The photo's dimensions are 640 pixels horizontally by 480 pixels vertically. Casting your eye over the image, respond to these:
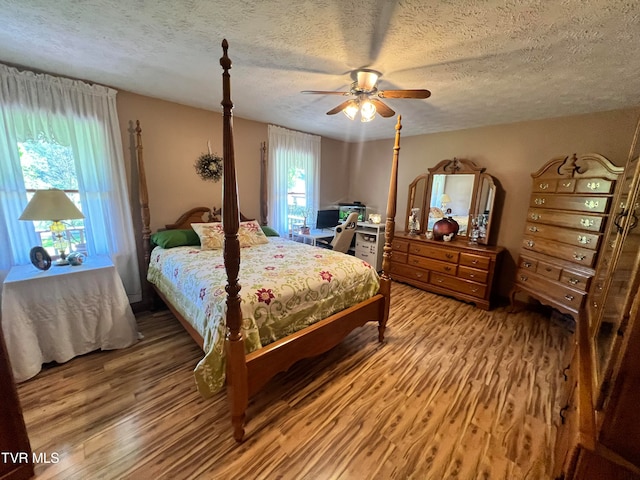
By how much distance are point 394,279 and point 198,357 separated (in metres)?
2.99

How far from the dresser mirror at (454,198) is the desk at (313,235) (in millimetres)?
1308

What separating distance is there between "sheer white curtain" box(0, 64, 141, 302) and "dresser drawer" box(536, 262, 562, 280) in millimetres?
4416

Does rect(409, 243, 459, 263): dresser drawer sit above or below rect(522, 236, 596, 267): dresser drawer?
below

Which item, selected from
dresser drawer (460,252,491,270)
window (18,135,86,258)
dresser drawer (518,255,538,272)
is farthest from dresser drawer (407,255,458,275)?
window (18,135,86,258)

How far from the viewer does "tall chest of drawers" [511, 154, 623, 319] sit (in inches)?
90.8

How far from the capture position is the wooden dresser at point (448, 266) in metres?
3.20

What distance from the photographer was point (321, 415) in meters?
1.69

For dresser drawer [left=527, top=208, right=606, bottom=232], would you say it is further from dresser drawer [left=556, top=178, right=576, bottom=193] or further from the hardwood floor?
the hardwood floor

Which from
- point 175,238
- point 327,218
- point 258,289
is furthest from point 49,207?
point 327,218

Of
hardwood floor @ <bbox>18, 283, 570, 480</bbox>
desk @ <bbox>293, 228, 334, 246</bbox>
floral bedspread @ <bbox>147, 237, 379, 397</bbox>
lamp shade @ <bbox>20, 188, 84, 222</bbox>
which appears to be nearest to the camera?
hardwood floor @ <bbox>18, 283, 570, 480</bbox>

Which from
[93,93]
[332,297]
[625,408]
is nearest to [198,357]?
[332,297]

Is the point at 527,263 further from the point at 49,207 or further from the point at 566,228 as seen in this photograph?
the point at 49,207

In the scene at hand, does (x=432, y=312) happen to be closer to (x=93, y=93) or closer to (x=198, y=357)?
(x=198, y=357)

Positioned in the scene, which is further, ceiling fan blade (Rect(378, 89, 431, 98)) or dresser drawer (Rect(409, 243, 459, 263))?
dresser drawer (Rect(409, 243, 459, 263))
